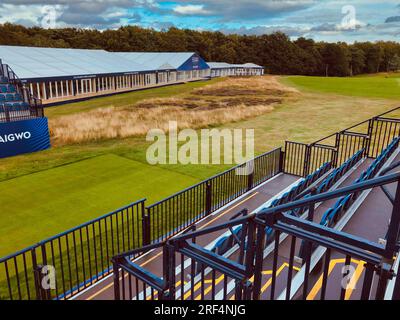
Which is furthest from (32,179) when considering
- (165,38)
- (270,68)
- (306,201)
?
(270,68)

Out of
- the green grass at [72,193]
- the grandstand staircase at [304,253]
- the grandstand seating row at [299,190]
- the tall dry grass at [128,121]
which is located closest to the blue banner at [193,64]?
the tall dry grass at [128,121]

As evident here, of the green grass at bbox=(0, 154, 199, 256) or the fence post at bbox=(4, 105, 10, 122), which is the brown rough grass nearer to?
the fence post at bbox=(4, 105, 10, 122)

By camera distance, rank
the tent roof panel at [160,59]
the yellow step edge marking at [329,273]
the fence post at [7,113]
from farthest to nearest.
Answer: the tent roof panel at [160,59], the fence post at [7,113], the yellow step edge marking at [329,273]

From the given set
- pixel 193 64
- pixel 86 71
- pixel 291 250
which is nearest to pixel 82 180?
pixel 291 250

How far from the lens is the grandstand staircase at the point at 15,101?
15.1 metres

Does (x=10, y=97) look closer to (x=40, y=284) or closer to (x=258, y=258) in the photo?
(x=40, y=284)

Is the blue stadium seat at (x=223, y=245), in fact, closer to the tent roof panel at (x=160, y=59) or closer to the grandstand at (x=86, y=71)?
the grandstand at (x=86, y=71)

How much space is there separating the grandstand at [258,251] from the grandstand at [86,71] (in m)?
25.4

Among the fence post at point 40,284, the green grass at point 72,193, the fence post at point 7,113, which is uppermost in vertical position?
the fence post at point 7,113

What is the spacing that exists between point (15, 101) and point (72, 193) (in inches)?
445

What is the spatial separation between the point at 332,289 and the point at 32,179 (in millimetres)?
11275

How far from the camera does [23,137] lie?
50.8ft

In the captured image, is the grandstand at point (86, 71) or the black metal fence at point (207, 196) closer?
the black metal fence at point (207, 196)
